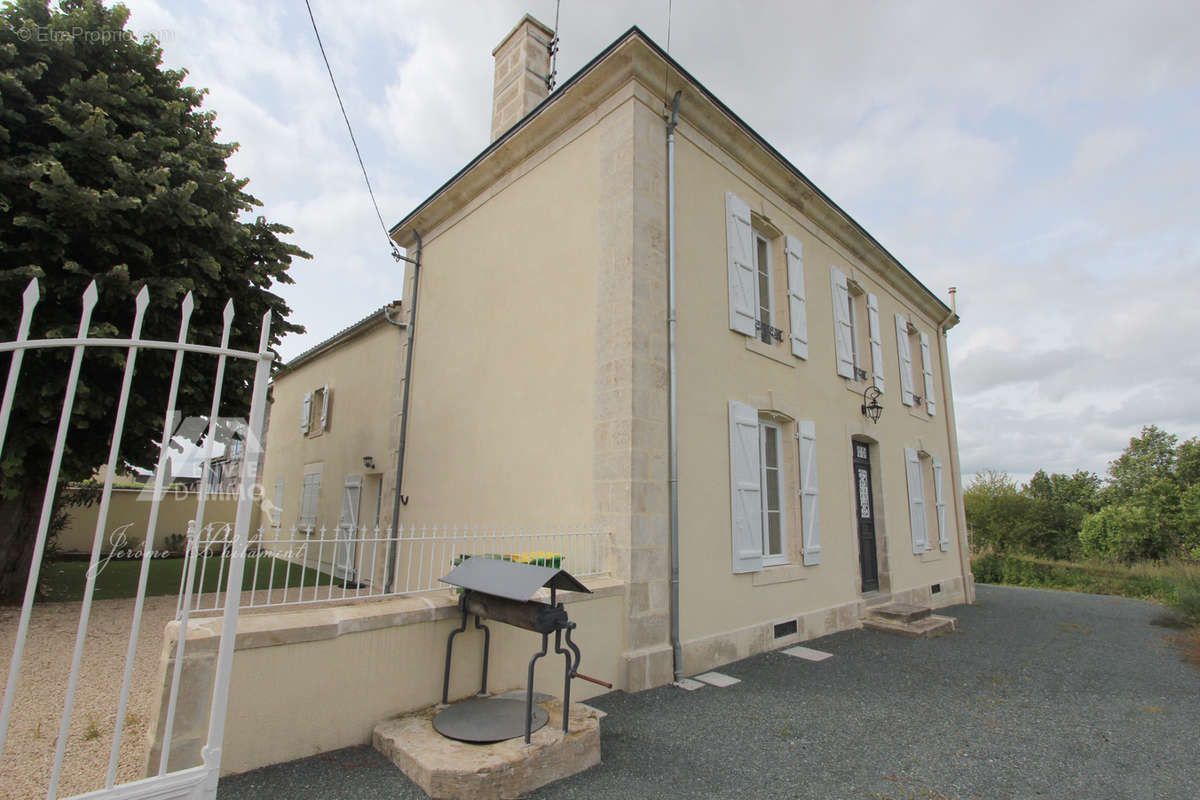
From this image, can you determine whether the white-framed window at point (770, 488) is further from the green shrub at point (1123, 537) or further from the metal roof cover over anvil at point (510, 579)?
the green shrub at point (1123, 537)

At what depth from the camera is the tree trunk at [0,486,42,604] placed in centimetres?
607

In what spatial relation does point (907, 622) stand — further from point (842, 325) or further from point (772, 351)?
point (842, 325)

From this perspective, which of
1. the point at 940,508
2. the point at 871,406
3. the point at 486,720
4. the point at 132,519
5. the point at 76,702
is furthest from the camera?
the point at 132,519

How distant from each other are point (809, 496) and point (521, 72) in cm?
661

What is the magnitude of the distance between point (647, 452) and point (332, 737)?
2853mm

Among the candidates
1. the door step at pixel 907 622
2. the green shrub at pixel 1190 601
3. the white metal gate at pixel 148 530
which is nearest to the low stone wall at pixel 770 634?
the door step at pixel 907 622

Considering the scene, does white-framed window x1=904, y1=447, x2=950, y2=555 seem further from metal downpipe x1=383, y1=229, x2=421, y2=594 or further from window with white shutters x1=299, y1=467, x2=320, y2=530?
window with white shutters x1=299, y1=467, x2=320, y2=530

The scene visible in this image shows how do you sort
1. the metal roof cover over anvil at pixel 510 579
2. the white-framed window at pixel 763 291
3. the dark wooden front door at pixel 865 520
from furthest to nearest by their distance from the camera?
the dark wooden front door at pixel 865 520 < the white-framed window at pixel 763 291 < the metal roof cover over anvil at pixel 510 579

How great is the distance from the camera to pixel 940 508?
10086mm

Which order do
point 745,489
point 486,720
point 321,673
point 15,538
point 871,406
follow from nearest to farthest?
point 321,673, point 486,720, point 745,489, point 15,538, point 871,406

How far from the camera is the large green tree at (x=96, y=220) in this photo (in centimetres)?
493

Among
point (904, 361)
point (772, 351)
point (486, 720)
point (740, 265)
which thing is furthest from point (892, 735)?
point (904, 361)

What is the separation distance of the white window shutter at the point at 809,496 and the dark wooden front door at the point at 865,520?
1.76 meters

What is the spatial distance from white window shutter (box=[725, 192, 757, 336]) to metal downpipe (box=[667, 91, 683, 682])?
1012mm
